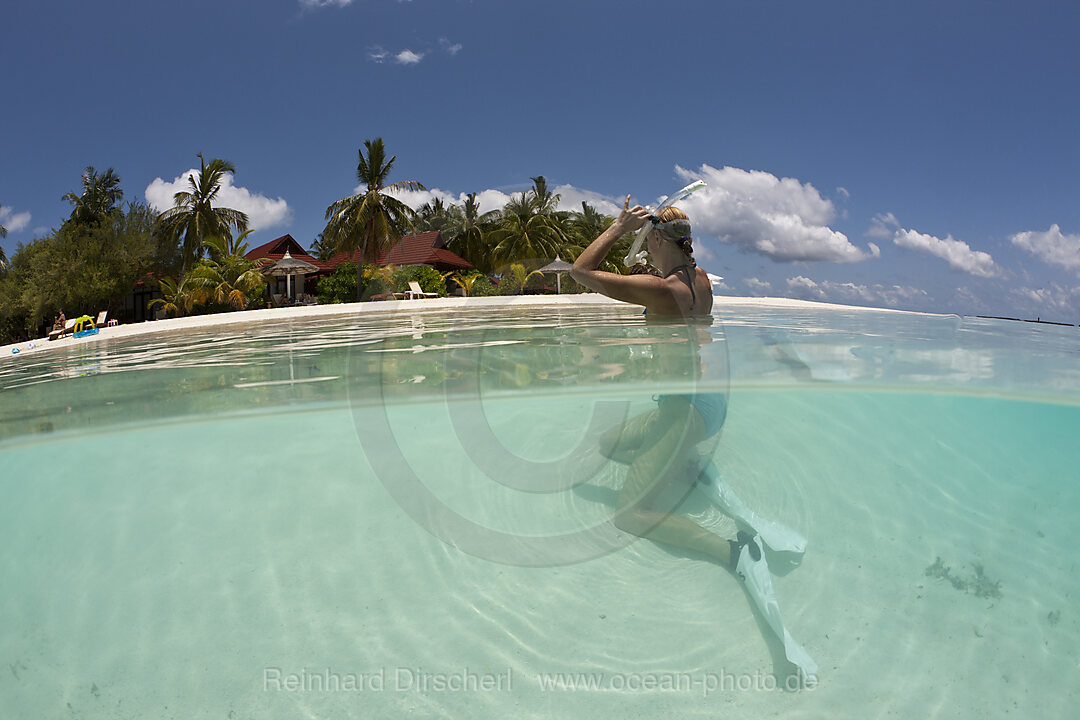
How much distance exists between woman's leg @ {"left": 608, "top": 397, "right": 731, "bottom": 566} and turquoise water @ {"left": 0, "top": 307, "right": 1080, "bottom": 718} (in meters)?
0.10

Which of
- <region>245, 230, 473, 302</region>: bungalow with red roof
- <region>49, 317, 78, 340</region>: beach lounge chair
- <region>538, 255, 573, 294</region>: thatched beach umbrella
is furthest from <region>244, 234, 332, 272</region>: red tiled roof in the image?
<region>49, 317, 78, 340</region>: beach lounge chair

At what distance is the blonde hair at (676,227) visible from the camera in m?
3.53

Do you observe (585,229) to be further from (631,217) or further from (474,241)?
(631,217)

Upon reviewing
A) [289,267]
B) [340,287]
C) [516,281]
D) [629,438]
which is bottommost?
[629,438]

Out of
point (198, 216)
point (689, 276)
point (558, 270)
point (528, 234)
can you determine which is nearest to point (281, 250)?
point (198, 216)

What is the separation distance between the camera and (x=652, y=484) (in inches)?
122

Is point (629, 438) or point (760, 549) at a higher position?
point (629, 438)

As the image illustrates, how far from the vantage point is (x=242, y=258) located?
28750 millimetres

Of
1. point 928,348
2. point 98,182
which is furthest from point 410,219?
point 928,348

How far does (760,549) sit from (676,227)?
75.6 inches

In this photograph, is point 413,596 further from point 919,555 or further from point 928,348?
point 928,348

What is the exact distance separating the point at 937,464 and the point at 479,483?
280cm

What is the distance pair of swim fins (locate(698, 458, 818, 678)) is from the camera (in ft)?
7.54

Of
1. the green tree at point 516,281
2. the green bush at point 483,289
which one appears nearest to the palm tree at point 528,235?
the green tree at point 516,281
